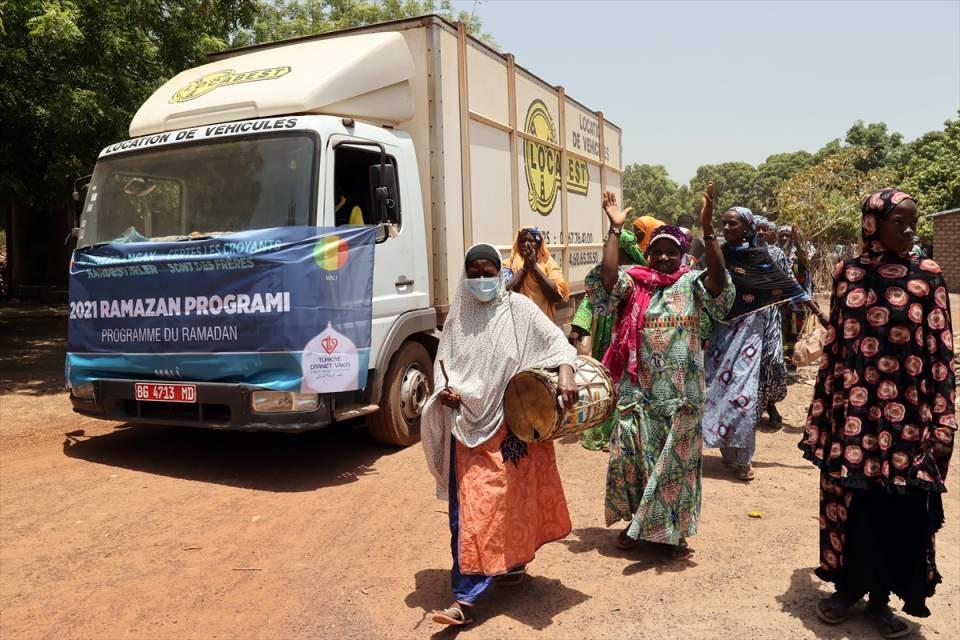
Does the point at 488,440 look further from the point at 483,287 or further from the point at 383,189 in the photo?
the point at 383,189

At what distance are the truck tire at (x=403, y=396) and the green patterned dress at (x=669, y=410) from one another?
2444 millimetres

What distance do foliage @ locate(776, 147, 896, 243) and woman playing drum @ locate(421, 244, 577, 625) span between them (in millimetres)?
19058

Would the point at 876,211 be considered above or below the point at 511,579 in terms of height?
above

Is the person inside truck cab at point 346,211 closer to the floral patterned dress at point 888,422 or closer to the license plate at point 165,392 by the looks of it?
the license plate at point 165,392

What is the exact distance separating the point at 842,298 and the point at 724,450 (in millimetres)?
2610

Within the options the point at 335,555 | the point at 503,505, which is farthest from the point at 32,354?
the point at 503,505

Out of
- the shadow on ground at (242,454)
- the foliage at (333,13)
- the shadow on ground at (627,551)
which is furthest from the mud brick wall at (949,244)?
the shadow on ground at (627,551)

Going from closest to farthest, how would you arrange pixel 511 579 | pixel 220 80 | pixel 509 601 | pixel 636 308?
pixel 509 601 < pixel 511 579 < pixel 636 308 < pixel 220 80

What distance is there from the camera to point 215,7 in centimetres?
1012

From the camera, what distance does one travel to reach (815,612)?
3.39 metres

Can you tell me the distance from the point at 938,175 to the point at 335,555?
2896 centimetres

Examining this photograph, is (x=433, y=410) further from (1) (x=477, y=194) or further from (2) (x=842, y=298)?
(1) (x=477, y=194)

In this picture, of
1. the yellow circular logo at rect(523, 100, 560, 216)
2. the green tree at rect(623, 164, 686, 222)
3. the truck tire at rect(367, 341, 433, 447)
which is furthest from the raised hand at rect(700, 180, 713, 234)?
the green tree at rect(623, 164, 686, 222)

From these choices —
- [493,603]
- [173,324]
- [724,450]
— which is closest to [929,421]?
[493,603]
